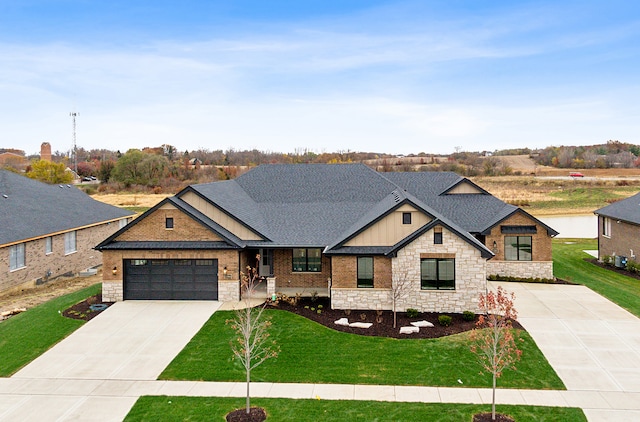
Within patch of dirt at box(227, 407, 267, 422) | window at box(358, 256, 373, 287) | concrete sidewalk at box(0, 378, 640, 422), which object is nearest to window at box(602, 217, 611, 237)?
window at box(358, 256, 373, 287)

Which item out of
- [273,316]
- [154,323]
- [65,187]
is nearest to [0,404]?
[154,323]

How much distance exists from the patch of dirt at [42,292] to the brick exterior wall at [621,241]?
103ft

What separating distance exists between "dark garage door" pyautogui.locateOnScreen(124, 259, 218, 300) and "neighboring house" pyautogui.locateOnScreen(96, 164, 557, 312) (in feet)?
0.15

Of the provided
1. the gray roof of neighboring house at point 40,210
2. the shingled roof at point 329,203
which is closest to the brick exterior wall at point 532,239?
the shingled roof at point 329,203

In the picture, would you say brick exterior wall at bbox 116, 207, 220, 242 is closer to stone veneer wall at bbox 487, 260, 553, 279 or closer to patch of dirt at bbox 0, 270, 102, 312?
patch of dirt at bbox 0, 270, 102, 312

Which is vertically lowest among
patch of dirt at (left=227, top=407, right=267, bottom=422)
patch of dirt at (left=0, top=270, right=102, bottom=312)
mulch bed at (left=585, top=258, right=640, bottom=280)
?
patch of dirt at (left=227, top=407, right=267, bottom=422)

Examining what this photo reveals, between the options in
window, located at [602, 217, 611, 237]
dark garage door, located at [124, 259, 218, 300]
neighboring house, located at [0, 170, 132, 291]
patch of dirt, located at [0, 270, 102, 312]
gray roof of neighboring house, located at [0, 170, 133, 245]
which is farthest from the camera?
window, located at [602, 217, 611, 237]

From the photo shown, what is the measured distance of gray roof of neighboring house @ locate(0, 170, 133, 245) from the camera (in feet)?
81.4

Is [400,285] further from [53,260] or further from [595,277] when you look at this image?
[53,260]

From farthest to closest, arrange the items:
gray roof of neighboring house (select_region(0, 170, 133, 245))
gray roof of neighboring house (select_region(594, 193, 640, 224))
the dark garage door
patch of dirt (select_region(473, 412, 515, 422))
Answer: gray roof of neighboring house (select_region(594, 193, 640, 224))
gray roof of neighboring house (select_region(0, 170, 133, 245))
the dark garage door
patch of dirt (select_region(473, 412, 515, 422))

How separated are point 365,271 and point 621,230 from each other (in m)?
18.9

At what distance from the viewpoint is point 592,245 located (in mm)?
37781

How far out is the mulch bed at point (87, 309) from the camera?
1892cm

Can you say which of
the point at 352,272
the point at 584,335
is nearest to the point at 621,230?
the point at 584,335
